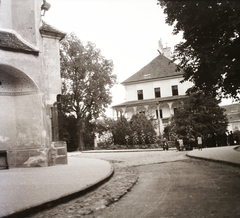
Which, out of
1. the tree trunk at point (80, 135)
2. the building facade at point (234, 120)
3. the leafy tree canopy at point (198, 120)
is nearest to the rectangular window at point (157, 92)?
the tree trunk at point (80, 135)

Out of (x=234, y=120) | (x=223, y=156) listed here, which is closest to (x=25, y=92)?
(x=223, y=156)

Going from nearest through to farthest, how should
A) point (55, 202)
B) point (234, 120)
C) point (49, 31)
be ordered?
point (55, 202) → point (49, 31) → point (234, 120)

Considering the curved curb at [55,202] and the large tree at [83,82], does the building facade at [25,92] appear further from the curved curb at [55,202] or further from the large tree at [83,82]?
the large tree at [83,82]

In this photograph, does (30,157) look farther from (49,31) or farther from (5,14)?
(5,14)

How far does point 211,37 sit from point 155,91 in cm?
3177

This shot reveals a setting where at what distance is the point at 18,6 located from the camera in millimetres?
13844

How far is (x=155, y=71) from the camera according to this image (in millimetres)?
43312

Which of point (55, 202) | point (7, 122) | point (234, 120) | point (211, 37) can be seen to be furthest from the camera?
point (234, 120)

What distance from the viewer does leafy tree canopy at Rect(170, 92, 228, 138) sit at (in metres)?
27.8

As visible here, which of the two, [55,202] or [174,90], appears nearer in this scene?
[55,202]

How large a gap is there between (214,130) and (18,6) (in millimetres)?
22401

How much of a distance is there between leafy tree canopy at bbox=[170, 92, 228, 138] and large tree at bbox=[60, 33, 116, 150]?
12.9 m

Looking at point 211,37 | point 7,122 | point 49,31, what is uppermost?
point 49,31

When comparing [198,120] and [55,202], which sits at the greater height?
[198,120]
